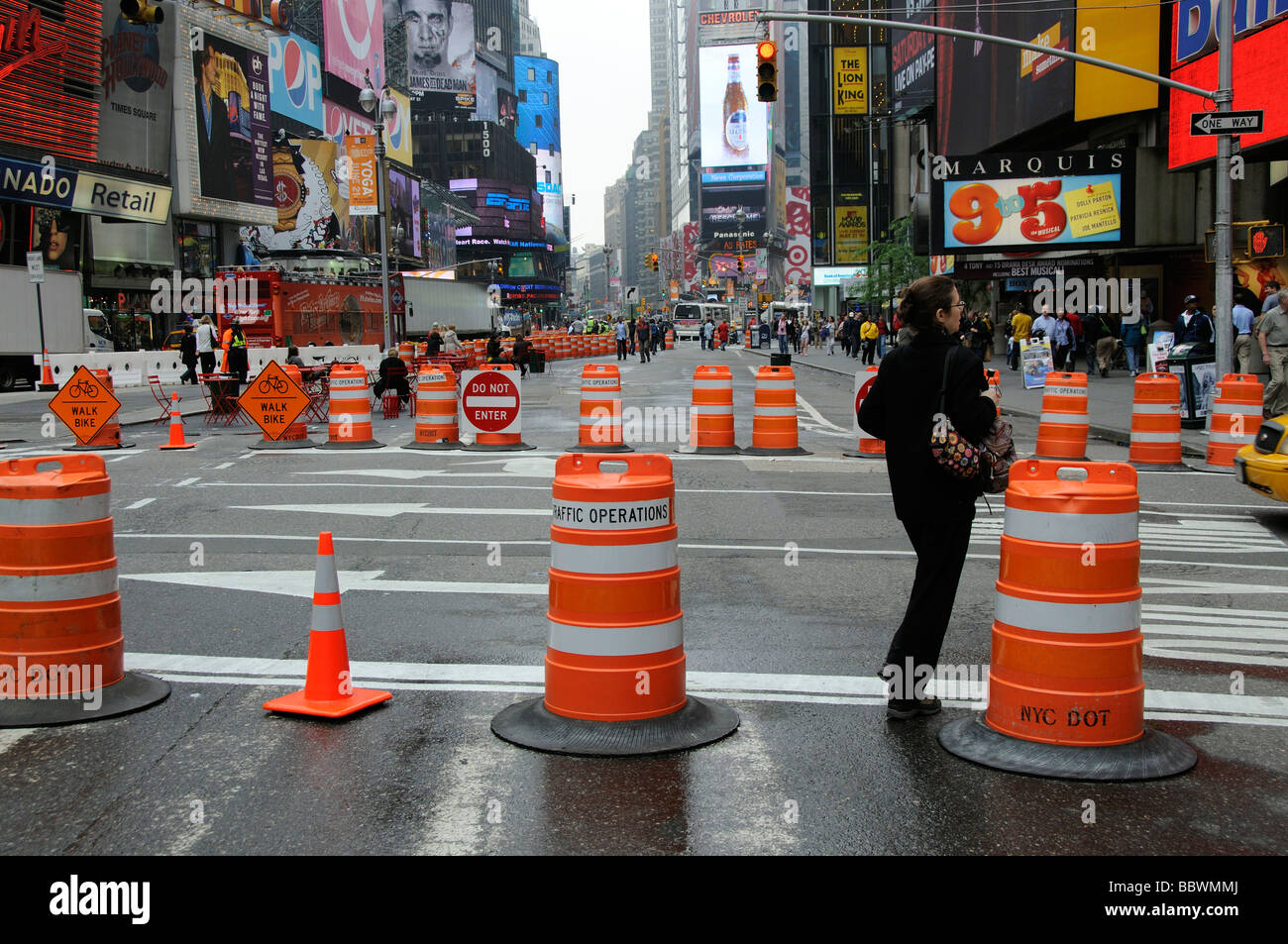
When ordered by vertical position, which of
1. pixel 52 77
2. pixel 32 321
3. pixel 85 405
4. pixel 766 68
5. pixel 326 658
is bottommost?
pixel 326 658

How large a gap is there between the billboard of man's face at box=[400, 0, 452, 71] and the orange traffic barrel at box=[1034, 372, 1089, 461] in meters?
132

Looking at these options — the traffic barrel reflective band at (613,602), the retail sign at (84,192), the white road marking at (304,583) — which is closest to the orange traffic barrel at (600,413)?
the white road marking at (304,583)

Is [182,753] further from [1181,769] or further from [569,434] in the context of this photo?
[569,434]

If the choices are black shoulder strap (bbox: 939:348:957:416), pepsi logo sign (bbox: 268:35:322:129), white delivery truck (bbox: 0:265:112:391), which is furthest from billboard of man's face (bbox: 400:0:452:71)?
black shoulder strap (bbox: 939:348:957:416)

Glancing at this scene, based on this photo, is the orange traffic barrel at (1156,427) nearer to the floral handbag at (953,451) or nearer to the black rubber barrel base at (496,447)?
the black rubber barrel base at (496,447)

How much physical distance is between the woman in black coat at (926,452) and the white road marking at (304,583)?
3505 millimetres

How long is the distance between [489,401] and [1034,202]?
25999mm

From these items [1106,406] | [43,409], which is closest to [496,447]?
[1106,406]

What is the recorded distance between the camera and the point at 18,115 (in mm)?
38812

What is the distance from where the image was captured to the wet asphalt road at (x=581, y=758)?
4480 mm

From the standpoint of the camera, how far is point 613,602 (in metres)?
5.32

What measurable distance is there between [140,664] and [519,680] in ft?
7.07

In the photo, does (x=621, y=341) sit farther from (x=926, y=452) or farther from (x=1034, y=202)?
(x=926, y=452)

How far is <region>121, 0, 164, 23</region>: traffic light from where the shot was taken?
526 inches
